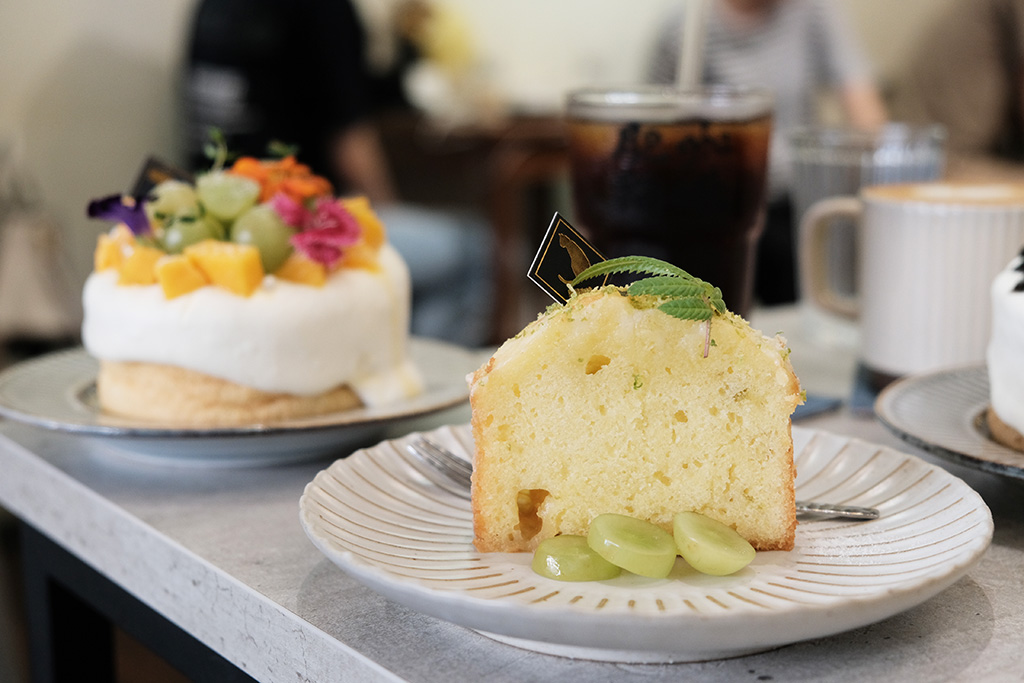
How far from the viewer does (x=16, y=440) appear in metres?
1.08

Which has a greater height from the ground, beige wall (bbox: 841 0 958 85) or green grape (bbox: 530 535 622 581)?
beige wall (bbox: 841 0 958 85)

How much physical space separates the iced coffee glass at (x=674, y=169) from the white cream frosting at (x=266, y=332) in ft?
0.92

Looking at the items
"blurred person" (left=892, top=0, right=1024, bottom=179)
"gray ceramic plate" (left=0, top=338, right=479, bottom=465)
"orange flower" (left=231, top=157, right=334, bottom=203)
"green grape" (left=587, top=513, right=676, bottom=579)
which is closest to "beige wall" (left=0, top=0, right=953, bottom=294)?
"gray ceramic plate" (left=0, top=338, right=479, bottom=465)

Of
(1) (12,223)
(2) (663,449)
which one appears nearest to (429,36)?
(1) (12,223)

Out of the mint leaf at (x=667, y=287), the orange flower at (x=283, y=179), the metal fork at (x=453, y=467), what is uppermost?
the orange flower at (x=283, y=179)

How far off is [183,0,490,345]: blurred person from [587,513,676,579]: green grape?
2.19m

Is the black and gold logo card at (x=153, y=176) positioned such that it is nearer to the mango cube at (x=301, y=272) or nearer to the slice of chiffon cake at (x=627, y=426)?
the mango cube at (x=301, y=272)

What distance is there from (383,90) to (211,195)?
2.99 m

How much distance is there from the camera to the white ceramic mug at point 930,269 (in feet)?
3.64

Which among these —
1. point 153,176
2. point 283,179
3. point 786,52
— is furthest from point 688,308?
point 786,52

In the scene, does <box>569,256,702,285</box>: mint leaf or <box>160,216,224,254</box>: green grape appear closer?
<box>569,256,702,285</box>: mint leaf

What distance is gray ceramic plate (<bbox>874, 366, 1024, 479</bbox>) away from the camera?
0.77 meters

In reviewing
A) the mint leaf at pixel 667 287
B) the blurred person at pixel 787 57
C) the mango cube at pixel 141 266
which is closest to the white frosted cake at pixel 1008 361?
the mint leaf at pixel 667 287

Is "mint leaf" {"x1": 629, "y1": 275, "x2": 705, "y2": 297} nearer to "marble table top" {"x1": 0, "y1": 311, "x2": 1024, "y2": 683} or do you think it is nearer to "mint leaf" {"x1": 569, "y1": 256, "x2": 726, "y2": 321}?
"mint leaf" {"x1": 569, "y1": 256, "x2": 726, "y2": 321}
